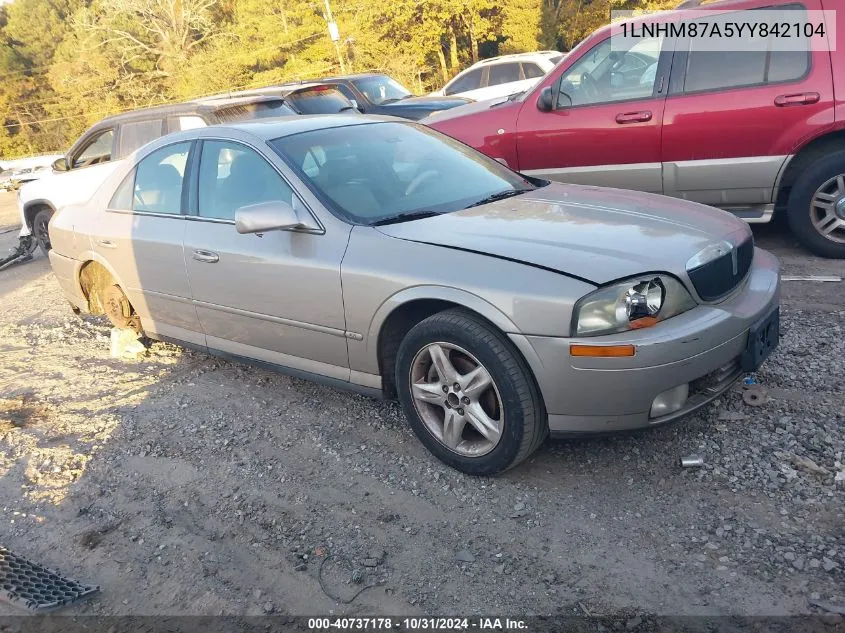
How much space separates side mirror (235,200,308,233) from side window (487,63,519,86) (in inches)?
487

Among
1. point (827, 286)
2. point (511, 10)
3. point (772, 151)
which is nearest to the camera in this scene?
point (827, 286)

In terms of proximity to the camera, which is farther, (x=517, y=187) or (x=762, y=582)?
(x=517, y=187)

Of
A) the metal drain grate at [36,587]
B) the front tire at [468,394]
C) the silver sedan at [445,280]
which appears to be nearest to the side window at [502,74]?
the silver sedan at [445,280]

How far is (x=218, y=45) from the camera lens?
125ft

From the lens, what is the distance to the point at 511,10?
2970cm

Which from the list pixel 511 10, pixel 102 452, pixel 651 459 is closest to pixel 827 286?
pixel 651 459

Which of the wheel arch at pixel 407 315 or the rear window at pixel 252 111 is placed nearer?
the wheel arch at pixel 407 315

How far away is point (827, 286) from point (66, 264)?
5.57 metres

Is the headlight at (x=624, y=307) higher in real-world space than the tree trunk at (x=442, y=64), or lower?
higher

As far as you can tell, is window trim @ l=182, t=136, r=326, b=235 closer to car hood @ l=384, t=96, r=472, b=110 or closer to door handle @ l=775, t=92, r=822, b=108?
door handle @ l=775, t=92, r=822, b=108

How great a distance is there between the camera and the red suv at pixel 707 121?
540 cm

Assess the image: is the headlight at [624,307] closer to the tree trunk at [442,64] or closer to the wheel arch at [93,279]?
the wheel arch at [93,279]

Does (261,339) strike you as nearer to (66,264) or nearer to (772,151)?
(66,264)

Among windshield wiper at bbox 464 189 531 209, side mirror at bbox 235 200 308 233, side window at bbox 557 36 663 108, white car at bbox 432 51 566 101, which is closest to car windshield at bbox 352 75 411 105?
white car at bbox 432 51 566 101
